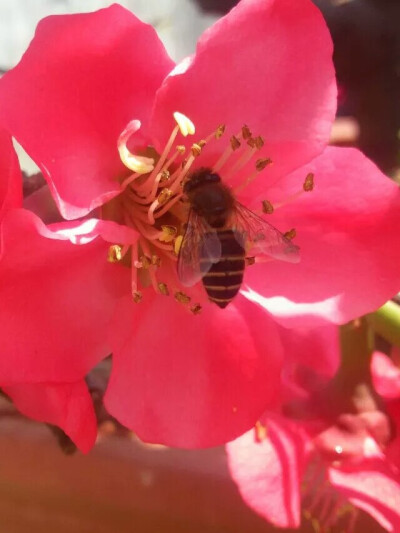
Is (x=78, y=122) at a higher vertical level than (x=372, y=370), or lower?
higher

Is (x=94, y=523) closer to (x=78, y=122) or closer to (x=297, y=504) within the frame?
(x=297, y=504)

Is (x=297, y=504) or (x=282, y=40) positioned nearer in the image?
(x=282, y=40)

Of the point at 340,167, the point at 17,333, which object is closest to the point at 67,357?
the point at 17,333

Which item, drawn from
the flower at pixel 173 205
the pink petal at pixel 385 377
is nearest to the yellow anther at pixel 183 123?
the flower at pixel 173 205

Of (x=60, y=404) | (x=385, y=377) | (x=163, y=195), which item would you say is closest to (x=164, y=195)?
(x=163, y=195)

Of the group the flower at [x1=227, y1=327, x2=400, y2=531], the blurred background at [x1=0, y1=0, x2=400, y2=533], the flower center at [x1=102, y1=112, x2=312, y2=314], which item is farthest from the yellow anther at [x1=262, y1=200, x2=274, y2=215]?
→ the blurred background at [x1=0, y1=0, x2=400, y2=533]

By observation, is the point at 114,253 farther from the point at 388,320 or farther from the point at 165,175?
the point at 388,320

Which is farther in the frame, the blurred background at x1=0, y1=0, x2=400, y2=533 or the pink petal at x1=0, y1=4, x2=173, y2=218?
the blurred background at x1=0, y1=0, x2=400, y2=533

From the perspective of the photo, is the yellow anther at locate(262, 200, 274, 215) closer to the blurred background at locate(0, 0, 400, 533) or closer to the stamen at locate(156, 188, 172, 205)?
the stamen at locate(156, 188, 172, 205)
